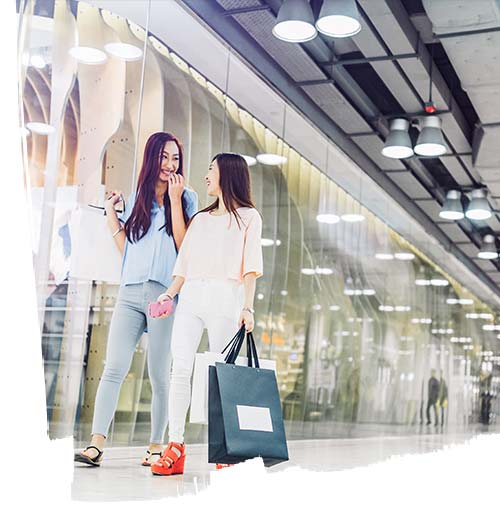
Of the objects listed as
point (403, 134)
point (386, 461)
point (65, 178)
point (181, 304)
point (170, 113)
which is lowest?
point (386, 461)

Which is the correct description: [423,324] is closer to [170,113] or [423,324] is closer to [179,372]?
[170,113]

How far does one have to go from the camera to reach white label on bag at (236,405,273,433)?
3.22m

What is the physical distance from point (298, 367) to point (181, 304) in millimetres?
4166

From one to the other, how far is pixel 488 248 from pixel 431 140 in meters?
6.81

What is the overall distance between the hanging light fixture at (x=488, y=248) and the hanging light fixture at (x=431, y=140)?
628 cm

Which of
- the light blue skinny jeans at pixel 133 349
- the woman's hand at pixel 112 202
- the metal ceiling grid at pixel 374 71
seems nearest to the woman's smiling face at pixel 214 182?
the woman's hand at pixel 112 202

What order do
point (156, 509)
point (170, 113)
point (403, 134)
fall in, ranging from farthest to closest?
point (403, 134)
point (170, 113)
point (156, 509)

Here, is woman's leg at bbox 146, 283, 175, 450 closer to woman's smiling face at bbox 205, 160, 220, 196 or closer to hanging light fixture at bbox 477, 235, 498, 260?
woman's smiling face at bbox 205, 160, 220, 196

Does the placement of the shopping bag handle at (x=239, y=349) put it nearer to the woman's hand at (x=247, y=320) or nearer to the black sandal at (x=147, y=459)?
the woman's hand at (x=247, y=320)

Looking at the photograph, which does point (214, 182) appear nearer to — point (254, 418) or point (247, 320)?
point (247, 320)

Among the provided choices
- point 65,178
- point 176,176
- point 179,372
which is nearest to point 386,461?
point 179,372

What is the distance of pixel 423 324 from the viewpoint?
42.2ft

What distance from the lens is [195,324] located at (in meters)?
3.91

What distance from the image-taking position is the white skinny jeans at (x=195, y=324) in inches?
149
